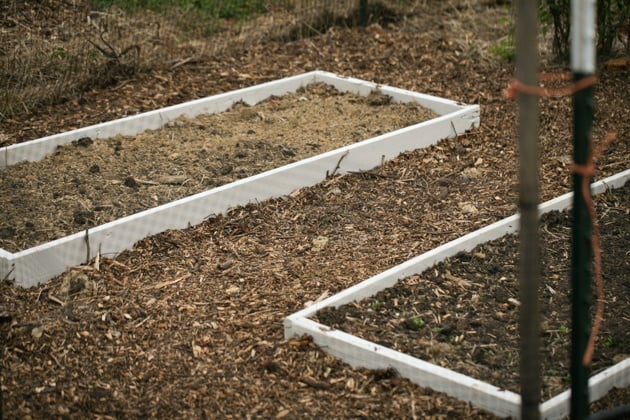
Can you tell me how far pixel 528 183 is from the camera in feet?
8.18

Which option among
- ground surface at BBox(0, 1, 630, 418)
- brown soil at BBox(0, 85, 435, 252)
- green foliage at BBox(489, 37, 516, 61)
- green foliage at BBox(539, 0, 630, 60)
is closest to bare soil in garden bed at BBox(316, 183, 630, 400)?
ground surface at BBox(0, 1, 630, 418)

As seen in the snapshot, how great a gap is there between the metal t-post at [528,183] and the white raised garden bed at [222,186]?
2937 millimetres

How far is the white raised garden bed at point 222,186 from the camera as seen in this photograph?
15.8 ft

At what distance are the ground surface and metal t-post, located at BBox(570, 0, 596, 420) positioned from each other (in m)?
0.60

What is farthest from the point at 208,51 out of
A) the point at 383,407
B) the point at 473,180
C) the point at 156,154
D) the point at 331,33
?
the point at 383,407

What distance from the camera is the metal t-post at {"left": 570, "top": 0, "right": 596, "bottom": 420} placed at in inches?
107

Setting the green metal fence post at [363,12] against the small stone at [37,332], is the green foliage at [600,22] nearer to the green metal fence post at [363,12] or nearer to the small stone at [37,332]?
the green metal fence post at [363,12]

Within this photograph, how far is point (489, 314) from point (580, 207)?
1481mm

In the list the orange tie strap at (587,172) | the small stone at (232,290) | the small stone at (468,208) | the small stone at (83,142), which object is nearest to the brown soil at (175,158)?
the small stone at (83,142)

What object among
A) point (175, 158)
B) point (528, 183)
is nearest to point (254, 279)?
point (175, 158)

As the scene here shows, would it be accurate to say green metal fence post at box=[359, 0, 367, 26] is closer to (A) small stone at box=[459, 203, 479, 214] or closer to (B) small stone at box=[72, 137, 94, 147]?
(B) small stone at box=[72, 137, 94, 147]

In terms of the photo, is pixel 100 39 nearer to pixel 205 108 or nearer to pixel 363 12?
pixel 205 108

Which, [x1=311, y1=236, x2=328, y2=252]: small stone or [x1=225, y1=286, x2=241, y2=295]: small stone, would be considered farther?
[x1=311, y1=236, x2=328, y2=252]: small stone

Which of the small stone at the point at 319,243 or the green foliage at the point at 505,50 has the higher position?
the green foliage at the point at 505,50
